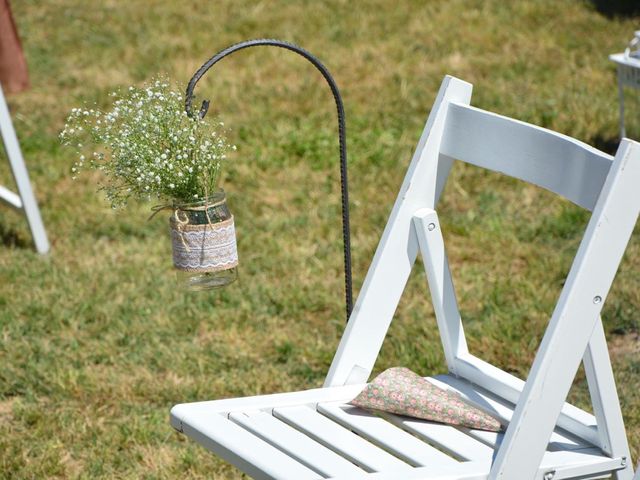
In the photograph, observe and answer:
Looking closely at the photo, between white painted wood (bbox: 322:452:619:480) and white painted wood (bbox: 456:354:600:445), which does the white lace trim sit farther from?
white painted wood (bbox: 456:354:600:445)

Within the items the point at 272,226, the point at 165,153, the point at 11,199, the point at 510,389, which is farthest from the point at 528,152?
the point at 11,199

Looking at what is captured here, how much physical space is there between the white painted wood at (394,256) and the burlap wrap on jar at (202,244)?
0.37 m

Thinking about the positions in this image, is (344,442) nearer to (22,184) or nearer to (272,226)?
(272,226)

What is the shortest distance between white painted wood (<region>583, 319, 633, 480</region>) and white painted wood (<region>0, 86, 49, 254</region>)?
2.77m

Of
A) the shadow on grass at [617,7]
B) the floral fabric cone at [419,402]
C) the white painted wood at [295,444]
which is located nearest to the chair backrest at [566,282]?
the floral fabric cone at [419,402]

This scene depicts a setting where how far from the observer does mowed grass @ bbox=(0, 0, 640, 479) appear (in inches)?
131

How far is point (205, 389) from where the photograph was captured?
10.9 feet

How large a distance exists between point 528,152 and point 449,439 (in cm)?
62

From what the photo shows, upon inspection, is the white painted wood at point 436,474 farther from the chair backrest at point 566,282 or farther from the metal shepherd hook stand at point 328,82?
the metal shepherd hook stand at point 328,82

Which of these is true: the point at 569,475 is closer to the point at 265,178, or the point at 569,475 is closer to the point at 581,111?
the point at 265,178

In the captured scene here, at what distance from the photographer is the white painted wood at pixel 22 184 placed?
4.18 meters

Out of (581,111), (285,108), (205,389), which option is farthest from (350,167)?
(205,389)

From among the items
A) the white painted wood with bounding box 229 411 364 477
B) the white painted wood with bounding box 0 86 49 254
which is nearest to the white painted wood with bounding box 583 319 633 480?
the white painted wood with bounding box 229 411 364 477

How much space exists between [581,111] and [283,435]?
3.77 m
